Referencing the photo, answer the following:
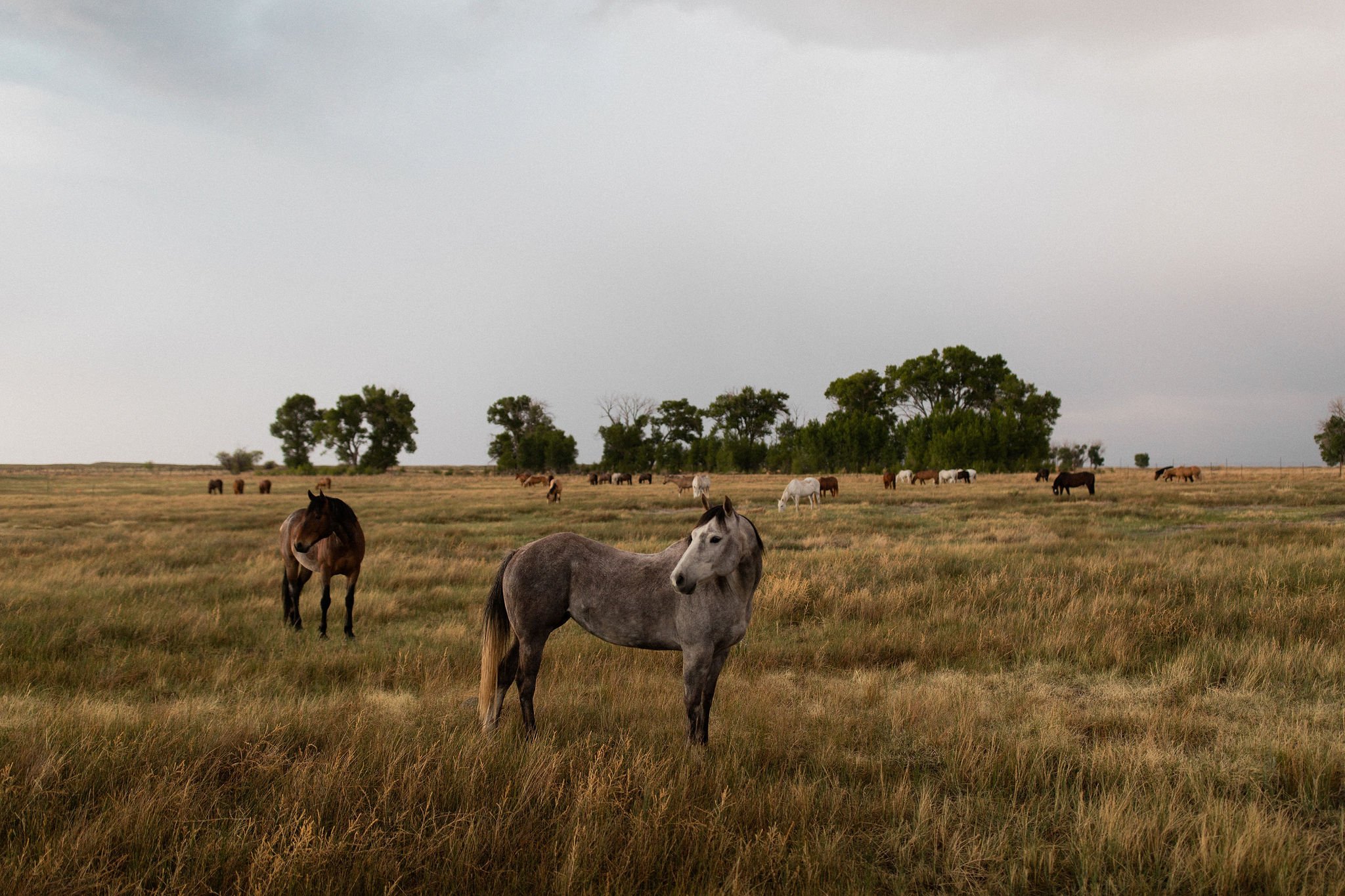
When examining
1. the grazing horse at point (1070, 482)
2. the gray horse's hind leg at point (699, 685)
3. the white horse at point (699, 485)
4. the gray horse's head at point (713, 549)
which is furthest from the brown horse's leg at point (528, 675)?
the grazing horse at point (1070, 482)

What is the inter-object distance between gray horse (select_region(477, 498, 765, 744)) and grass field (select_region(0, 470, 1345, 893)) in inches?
20.7

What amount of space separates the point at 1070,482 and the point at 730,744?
126ft

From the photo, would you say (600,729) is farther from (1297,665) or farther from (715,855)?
(1297,665)

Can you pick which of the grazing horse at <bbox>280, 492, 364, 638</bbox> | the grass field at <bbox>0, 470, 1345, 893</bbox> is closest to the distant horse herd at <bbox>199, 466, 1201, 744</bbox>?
the grass field at <bbox>0, 470, 1345, 893</bbox>

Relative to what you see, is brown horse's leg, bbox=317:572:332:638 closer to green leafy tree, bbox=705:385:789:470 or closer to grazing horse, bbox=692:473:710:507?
grazing horse, bbox=692:473:710:507

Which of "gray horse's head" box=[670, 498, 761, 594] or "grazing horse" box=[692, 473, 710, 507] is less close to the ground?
"gray horse's head" box=[670, 498, 761, 594]

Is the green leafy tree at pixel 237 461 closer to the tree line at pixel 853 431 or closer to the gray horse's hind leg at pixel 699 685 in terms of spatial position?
the tree line at pixel 853 431

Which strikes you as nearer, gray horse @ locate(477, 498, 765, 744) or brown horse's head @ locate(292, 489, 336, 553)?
gray horse @ locate(477, 498, 765, 744)

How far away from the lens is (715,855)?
311cm

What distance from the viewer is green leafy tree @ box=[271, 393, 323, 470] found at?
330 ft

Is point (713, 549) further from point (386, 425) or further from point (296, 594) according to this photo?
point (386, 425)

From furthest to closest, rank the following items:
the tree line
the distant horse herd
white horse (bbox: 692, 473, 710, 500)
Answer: the tree line → white horse (bbox: 692, 473, 710, 500) → the distant horse herd

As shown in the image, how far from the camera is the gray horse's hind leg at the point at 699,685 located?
13.9 feet

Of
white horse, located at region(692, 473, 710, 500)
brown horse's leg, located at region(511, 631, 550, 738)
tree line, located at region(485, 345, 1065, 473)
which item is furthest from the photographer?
tree line, located at region(485, 345, 1065, 473)
